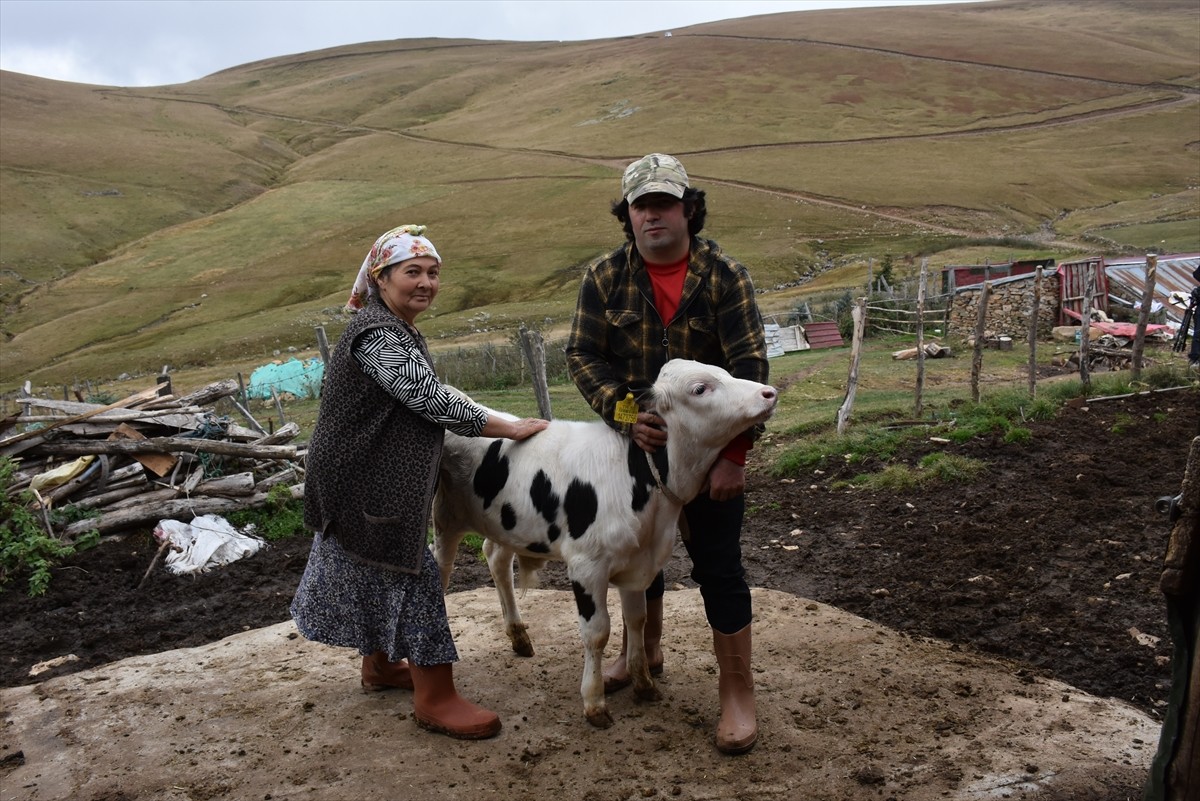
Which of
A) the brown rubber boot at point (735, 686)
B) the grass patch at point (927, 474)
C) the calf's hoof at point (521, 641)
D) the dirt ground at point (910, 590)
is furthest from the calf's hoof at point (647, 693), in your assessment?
the grass patch at point (927, 474)

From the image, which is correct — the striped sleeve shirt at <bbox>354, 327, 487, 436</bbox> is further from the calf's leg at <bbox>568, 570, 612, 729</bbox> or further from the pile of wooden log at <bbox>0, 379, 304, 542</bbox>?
the pile of wooden log at <bbox>0, 379, 304, 542</bbox>

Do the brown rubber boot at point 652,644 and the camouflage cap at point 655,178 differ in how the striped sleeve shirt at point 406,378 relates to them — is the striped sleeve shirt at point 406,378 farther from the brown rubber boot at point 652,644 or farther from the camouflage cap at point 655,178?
the brown rubber boot at point 652,644

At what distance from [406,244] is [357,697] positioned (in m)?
2.56

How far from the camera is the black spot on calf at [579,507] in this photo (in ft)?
14.7

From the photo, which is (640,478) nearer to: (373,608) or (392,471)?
(392,471)

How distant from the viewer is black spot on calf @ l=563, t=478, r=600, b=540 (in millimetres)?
4488

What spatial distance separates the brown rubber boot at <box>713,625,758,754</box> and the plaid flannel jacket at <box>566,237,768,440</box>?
1051 mm

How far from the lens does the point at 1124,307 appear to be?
26.6 metres

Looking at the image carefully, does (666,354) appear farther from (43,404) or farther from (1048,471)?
(43,404)

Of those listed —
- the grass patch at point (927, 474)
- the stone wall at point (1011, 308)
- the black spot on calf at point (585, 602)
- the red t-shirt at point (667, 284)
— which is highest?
the red t-shirt at point (667, 284)

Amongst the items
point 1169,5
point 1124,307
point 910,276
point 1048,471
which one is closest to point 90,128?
point 910,276

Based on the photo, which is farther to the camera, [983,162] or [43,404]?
[983,162]

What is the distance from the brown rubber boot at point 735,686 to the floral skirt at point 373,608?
4.38ft

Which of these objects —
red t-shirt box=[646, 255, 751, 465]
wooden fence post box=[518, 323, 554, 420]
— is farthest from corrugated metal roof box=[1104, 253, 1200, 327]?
red t-shirt box=[646, 255, 751, 465]
